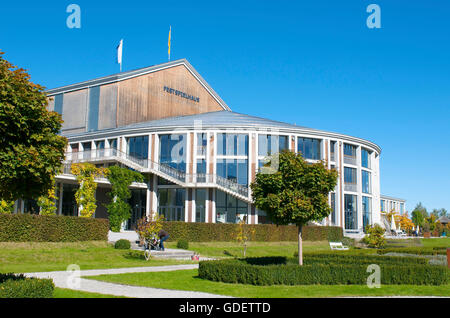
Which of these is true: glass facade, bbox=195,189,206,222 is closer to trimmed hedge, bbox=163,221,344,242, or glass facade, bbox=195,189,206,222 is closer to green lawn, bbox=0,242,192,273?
trimmed hedge, bbox=163,221,344,242

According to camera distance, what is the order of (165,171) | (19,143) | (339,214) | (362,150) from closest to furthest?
1. (19,143)
2. (165,171)
3. (339,214)
4. (362,150)

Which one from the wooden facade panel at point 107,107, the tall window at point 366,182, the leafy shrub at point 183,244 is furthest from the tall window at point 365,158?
the leafy shrub at point 183,244

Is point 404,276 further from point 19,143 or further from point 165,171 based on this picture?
point 165,171

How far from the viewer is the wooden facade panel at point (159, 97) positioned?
5078 cm

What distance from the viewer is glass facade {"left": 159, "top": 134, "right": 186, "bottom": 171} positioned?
44.4 meters

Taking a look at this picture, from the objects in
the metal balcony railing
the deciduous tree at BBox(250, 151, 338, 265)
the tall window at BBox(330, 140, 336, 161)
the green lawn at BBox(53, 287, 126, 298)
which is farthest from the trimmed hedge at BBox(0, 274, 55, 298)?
the metal balcony railing

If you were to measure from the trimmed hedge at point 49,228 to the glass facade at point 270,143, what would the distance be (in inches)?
776

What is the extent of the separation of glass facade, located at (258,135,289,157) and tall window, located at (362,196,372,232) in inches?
484

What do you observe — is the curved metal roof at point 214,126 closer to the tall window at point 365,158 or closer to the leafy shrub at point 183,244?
the tall window at point 365,158

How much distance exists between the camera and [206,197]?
142ft

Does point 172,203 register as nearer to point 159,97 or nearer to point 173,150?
point 173,150

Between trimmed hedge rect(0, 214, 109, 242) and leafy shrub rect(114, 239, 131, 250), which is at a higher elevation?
trimmed hedge rect(0, 214, 109, 242)
